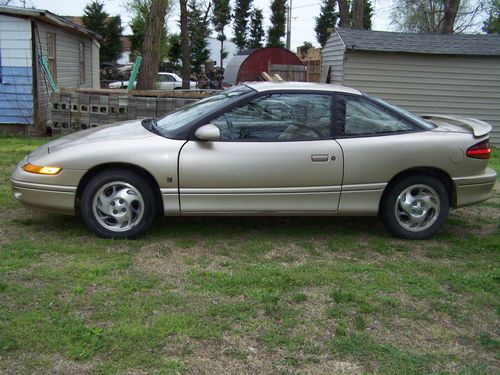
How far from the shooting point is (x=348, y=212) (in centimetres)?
509

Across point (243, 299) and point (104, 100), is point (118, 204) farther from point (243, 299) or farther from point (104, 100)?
point (104, 100)

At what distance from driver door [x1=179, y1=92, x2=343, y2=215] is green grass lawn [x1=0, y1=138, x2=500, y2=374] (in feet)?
1.21

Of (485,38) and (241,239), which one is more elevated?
(485,38)

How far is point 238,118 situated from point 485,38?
13215 mm

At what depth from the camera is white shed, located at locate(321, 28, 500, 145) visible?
1436 centimetres

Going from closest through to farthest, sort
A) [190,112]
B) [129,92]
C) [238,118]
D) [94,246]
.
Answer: [94,246] → [238,118] → [190,112] → [129,92]

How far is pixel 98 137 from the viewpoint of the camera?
16.7 feet

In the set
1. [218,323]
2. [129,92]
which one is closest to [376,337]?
[218,323]

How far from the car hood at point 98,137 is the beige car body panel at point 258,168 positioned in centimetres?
1

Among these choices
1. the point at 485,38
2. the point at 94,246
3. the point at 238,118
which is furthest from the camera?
the point at 485,38

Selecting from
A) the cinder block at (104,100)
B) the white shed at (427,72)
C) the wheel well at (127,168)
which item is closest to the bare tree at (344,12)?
the white shed at (427,72)

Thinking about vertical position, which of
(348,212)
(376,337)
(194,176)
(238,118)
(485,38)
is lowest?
(376,337)

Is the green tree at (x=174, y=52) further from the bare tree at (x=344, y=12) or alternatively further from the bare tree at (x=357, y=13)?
the bare tree at (x=357, y=13)

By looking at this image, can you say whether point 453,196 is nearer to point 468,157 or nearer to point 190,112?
point 468,157
